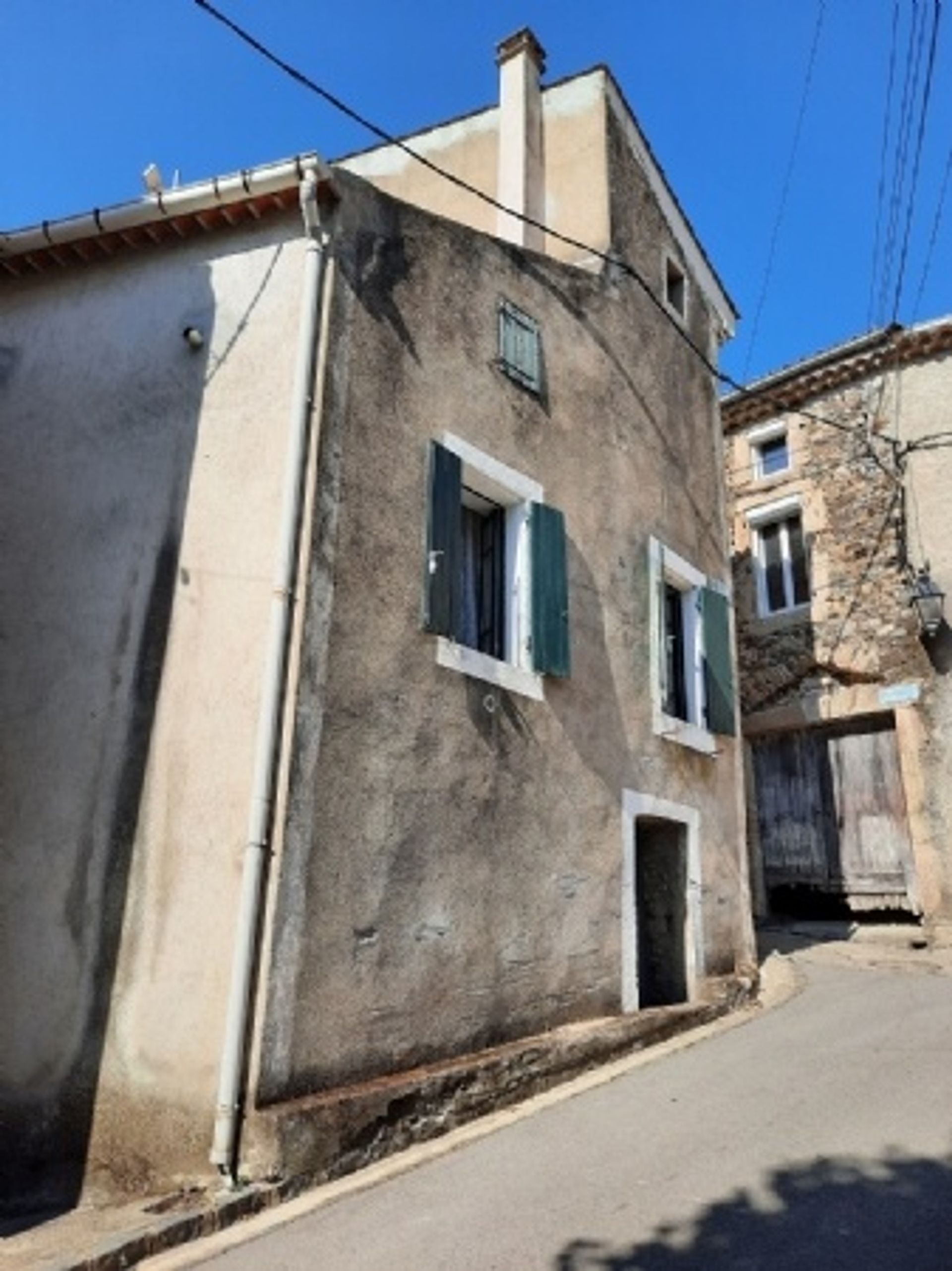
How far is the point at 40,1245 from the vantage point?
4.21 metres

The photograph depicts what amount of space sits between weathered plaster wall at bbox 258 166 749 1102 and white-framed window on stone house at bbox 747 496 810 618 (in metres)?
5.45

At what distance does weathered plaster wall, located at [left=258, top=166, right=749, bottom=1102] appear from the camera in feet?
16.9

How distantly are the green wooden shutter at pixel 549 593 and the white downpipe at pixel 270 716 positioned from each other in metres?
2.14

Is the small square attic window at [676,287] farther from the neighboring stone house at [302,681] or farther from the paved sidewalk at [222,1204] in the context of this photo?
the paved sidewalk at [222,1204]

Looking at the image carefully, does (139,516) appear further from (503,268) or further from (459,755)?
(503,268)

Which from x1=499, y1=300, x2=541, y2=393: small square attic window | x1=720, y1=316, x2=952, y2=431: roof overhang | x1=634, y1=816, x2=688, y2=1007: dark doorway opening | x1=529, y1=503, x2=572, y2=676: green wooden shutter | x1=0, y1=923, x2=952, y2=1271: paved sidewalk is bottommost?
x1=0, y1=923, x2=952, y2=1271: paved sidewalk

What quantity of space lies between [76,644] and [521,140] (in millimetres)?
6942

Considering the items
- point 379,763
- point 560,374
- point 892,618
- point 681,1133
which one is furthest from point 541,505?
point 892,618

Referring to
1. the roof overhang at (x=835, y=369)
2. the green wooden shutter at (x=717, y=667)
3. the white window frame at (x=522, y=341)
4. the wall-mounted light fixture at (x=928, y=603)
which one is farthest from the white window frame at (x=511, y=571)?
the wall-mounted light fixture at (x=928, y=603)

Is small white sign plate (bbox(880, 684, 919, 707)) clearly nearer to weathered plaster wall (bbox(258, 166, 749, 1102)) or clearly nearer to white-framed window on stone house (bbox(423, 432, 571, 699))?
weathered plaster wall (bbox(258, 166, 749, 1102))

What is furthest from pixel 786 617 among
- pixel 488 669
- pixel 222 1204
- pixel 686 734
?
pixel 222 1204

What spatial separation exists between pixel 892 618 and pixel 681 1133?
28.6ft

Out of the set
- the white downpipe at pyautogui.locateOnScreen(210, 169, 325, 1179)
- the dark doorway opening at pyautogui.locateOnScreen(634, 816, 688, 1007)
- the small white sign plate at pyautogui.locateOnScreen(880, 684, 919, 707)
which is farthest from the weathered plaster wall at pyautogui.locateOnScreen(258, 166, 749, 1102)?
the small white sign plate at pyautogui.locateOnScreen(880, 684, 919, 707)

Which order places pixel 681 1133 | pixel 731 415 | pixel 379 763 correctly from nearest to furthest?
pixel 681 1133 → pixel 379 763 → pixel 731 415
